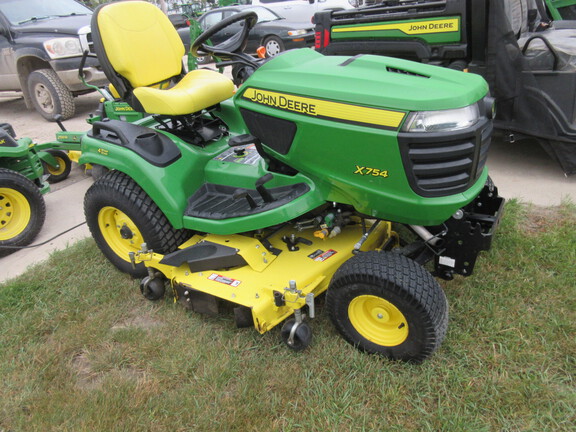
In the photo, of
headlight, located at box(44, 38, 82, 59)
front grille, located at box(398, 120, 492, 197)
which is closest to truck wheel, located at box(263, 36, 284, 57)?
headlight, located at box(44, 38, 82, 59)

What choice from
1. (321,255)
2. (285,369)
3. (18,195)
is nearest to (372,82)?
(321,255)

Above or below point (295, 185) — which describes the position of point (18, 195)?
below

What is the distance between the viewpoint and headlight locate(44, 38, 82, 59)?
675 centimetres

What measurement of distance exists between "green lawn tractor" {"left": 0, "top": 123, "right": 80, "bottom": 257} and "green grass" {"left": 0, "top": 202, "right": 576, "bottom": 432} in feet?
2.71

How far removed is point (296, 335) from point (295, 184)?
777 millimetres

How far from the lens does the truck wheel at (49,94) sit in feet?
22.7

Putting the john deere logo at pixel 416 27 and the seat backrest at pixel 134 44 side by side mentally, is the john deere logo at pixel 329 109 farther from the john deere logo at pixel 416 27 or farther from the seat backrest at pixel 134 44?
the john deere logo at pixel 416 27

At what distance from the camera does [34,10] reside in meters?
7.41

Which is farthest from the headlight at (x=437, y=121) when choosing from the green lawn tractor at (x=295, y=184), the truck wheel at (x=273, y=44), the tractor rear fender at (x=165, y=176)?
the truck wheel at (x=273, y=44)

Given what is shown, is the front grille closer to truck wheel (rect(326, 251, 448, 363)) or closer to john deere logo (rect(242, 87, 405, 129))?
john deere logo (rect(242, 87, 405, 129))

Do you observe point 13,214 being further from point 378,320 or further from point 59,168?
point 378,320

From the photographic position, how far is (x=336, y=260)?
2.51 m

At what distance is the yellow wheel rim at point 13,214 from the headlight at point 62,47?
4017 millimetres

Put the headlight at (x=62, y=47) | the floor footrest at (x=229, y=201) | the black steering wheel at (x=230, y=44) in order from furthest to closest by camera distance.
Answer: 1. the headlight at (x=62, y=47)
2. the black steering wheel at (x=230, y=44)
3. the floor footrest at (x=229, y=201)
